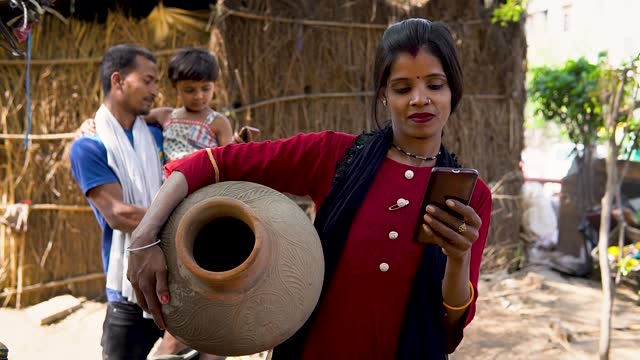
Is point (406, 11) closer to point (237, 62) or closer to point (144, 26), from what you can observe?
point (237, 62)

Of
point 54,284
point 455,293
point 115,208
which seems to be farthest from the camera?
point 54,284

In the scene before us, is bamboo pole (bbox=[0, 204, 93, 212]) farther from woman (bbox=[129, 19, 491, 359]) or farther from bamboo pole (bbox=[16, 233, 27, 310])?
woman (bbox=[129, 19, 491, 359])

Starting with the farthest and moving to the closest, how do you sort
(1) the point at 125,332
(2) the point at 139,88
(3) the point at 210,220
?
(2) the point at 139,88 < (1) the point at 125,332 < (3) the point at 210,220

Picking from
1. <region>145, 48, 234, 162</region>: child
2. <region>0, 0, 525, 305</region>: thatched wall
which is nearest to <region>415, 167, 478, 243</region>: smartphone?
<region>145, 48, 234, 162</region>: child

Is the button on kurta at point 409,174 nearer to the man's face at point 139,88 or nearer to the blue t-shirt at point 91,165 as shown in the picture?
the blue t-shirt at point 91,165

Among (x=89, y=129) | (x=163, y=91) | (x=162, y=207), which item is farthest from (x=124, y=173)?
(x=163, y=91)

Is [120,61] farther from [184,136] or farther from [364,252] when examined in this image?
[364,252]

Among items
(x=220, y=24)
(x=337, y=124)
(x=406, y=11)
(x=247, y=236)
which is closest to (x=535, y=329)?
(x=337, y=124)

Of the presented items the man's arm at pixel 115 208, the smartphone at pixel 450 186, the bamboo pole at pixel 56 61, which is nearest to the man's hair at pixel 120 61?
the man's arm at pixel 115 208

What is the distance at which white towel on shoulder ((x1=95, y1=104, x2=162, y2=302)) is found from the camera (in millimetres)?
2449

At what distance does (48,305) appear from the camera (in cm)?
527

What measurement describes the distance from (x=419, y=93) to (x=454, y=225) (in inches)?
15.5

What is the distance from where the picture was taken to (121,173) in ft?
8.09

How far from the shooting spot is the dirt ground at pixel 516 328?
14.8ft
